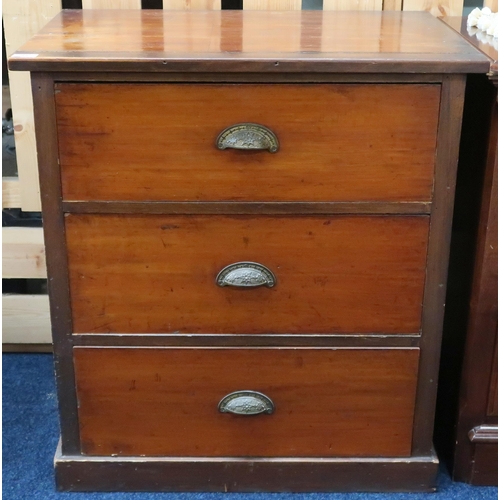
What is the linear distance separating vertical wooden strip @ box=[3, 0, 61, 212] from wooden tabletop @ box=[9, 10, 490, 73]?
154mm

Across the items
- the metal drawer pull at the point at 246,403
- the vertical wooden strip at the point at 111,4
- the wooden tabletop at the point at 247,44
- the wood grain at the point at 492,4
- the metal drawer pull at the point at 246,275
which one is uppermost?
the wood grain at the point at 492,4

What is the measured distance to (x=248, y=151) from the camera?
122 centimetres

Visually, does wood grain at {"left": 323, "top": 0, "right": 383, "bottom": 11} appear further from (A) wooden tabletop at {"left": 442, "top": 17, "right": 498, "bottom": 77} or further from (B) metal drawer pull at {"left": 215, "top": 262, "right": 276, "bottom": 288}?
(B) metal drawer pull at {"left": 215, "top": 262, "right": 276, "bottom": 288}

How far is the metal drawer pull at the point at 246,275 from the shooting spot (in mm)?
1304

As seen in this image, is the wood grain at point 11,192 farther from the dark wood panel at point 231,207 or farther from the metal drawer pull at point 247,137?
the metal drawer pull at point 247,137

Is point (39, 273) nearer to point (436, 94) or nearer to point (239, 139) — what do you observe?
→ point (239, 139)

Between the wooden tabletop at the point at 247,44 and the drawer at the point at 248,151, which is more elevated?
the wooden tabletop at the point at 247,44

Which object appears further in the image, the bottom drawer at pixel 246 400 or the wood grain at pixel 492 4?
the wood grain at pixel 492 4

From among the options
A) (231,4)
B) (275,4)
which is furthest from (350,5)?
(231,4)

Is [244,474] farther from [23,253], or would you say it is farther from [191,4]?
[191,4]

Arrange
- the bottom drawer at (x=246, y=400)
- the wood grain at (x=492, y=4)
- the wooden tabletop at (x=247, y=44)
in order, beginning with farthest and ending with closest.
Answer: the wood grain at (x=492, y=4)
the bottom drawer at (x=246, y=400)
the wooden tabletop at (x=247, y=44)

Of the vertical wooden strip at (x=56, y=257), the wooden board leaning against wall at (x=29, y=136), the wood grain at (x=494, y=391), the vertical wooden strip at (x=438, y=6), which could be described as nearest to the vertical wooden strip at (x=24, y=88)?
the wooden board leaning against wall at (x=29, y=136)

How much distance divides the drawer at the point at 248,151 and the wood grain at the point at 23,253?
634 millimetres

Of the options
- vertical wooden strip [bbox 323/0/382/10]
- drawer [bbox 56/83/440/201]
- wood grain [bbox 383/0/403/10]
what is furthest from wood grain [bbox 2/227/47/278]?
wood grain [bbox 383/0/403/10]
